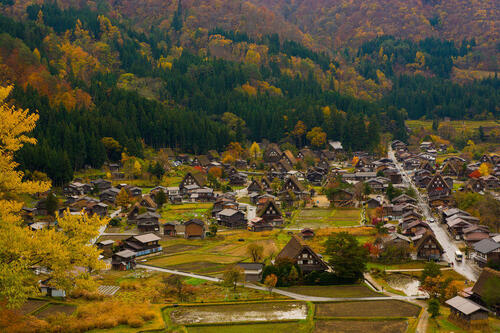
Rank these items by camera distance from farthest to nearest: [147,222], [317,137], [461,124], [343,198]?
[461,124] → [317,137] → [343,198] → [147,222]

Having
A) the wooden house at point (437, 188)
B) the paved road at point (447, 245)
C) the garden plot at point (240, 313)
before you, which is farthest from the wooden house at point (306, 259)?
the wooden house at point (437, 188)

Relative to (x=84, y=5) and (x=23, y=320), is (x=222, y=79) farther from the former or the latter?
(x=23, y=320)

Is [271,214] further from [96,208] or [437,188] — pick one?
[437,188]

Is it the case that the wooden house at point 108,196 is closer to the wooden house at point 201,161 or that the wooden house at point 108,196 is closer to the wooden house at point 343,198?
the wooden house at point 201,161

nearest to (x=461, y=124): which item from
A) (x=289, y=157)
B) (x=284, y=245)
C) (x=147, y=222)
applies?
(x=289, y=157)

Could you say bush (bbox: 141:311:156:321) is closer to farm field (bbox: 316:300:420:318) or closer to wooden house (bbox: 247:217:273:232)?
farm field (bbox: 316:300:420:318)

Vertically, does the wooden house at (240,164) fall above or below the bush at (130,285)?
below
